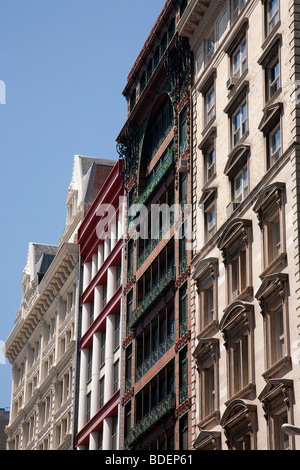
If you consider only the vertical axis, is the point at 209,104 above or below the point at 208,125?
above

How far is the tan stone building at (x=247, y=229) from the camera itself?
4400cm

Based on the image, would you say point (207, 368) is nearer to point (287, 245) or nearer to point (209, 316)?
point (209, 316)

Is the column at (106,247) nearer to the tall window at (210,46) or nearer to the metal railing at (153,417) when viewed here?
the metal railing at (153,417)

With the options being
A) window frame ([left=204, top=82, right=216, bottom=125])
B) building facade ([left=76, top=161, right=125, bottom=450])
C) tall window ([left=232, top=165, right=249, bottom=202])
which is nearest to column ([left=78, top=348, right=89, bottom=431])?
building facade ([left=76, top=161, right=125, bottom=450])

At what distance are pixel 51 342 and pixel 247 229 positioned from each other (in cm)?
4946

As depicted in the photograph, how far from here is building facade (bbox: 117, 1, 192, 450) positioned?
59.1 meters

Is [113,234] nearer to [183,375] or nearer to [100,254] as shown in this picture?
[100,254]

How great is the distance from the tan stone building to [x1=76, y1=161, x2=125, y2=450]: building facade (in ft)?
59.1

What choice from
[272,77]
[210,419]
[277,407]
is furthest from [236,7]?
[277,407]

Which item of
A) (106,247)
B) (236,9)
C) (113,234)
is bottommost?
(106,247)

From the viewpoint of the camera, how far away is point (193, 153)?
6078 cm

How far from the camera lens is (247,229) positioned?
161ft

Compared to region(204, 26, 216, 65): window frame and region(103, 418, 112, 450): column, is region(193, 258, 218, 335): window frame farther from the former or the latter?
region(103, 418, 112, 450): column

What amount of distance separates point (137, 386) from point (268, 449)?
23.5 metres
